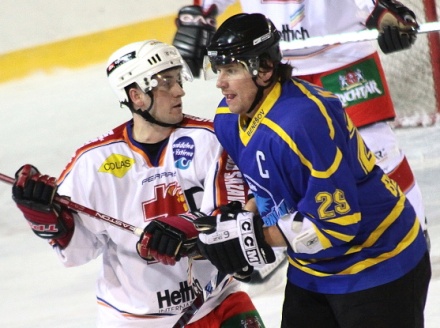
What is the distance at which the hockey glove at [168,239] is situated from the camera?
251 cm

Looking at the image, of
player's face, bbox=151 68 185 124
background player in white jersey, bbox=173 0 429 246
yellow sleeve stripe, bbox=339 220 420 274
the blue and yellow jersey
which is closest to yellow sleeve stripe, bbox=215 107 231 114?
the blue and yellow jersey

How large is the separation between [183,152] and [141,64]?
26cm

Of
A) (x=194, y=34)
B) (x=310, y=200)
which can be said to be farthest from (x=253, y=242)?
(x=194, y=34)

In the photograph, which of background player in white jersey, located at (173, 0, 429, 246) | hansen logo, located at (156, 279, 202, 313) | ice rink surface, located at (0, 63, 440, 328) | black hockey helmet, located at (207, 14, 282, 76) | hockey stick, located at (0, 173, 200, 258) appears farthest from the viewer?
ice rink surface, located at (0, 63, 440, 328)

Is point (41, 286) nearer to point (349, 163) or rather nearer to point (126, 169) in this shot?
point (126, 169)

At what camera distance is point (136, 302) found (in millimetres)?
2752

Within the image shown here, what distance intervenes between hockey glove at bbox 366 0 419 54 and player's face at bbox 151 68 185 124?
0.94m

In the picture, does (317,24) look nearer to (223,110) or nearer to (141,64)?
(141,64)

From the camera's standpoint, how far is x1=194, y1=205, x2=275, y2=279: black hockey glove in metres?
2.34

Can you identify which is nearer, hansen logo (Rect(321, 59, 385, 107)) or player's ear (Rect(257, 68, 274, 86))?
player's ear (Rect(257, 68, 274, 86))

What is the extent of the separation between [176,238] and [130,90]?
50 cm

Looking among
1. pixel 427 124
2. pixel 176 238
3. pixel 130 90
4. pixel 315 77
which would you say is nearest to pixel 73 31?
pixel 427 124

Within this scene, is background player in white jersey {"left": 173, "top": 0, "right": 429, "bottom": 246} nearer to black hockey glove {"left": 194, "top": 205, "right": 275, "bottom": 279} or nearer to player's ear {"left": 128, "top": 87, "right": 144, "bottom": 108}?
player's ear {"left": 128, "top": 87, "right": 144, "bottom": 108}

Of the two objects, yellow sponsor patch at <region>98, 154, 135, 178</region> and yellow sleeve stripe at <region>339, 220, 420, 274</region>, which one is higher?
yellow sponsor patch at <region>98, 154, 135, 178</region>
